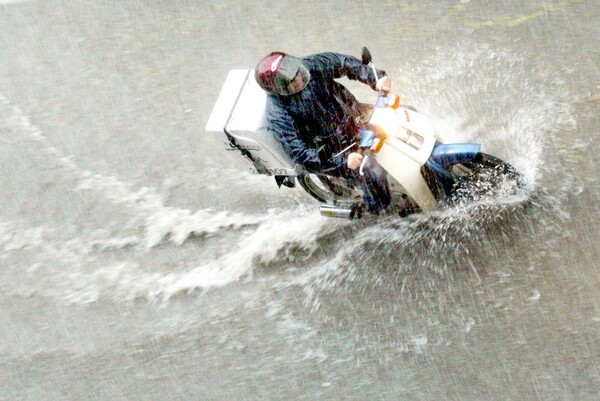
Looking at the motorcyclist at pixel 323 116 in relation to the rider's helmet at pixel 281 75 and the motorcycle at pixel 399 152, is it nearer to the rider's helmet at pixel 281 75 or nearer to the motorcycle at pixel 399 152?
the rider's helmet at pixel 281 75

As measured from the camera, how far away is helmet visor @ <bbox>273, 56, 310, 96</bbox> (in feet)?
14.6

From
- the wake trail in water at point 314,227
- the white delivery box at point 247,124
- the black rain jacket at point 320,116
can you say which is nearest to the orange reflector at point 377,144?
the black rain jacket at point 320,116

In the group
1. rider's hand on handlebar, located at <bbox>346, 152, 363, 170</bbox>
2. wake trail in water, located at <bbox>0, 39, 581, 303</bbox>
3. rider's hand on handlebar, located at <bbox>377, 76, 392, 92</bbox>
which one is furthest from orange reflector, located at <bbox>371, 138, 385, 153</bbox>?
wake trail in water, located at <bbox>0, 39, 581, 303</bbox>

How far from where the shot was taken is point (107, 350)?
5164 mm

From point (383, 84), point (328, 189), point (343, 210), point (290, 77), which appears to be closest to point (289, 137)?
point (290, 77)

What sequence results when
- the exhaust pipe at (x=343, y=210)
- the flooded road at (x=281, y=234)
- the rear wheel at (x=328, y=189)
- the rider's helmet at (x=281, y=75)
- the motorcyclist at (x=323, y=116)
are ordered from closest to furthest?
the rider's helmet at (x=281, y=75), the motorcyclist at (x=323, y=116), the flooded road at (x=281, y=234), the exhaust pipe at (x=343, y=210), the rear wheel at (x=328, y=189)

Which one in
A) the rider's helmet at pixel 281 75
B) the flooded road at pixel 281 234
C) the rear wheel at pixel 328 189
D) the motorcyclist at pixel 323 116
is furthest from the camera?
the rear wheel at pixel 328 189

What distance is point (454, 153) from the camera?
4766mm

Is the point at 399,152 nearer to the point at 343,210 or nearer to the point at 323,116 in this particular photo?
the point at 323,116

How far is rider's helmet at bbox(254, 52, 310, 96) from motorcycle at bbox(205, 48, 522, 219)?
352 mm

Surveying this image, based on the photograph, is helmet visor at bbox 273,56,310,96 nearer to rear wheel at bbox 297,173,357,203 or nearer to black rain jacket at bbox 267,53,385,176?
black rain jacket at bbox 267,53,385,176

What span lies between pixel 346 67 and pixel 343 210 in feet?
3.72

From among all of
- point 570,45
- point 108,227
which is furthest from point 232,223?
point 570,45

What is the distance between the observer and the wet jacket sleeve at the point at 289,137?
471cm
